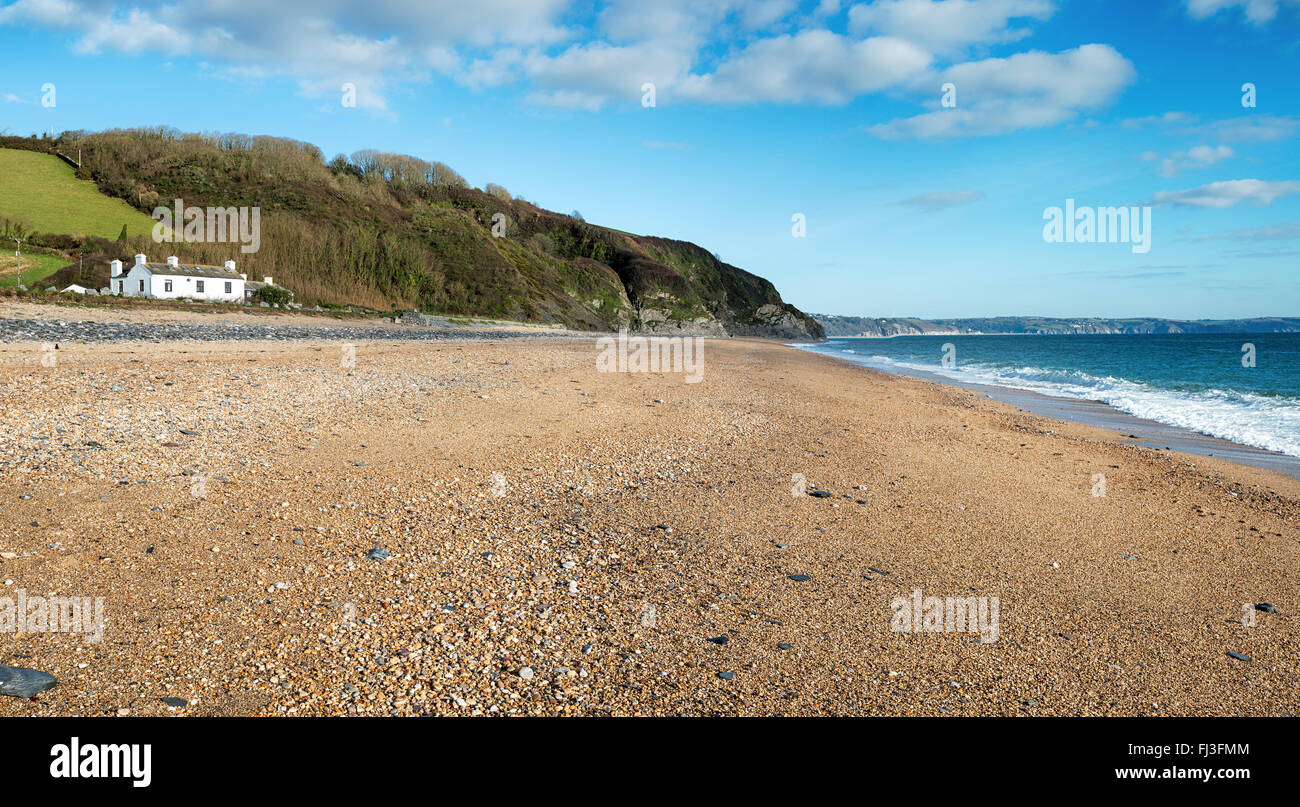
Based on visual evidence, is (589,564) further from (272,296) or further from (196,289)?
(196,289)

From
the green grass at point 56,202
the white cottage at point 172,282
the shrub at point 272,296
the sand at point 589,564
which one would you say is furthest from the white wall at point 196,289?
the sand at point 589,564

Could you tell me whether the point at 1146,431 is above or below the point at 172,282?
below

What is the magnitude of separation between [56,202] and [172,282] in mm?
30346

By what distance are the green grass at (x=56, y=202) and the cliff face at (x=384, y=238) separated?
2.44 m

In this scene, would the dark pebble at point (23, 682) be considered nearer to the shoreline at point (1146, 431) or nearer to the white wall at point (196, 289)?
the shoreline at point (1146, 431)

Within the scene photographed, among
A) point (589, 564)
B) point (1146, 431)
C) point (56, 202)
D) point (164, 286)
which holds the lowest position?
point (589, 564)

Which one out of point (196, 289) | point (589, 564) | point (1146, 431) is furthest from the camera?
point (196, 289)

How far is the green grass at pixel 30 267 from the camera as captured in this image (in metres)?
41.0

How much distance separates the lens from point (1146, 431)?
16453 millimetres

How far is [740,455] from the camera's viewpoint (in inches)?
407

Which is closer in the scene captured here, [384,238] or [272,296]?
[272,296]

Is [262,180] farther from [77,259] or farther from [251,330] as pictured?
[251,330]

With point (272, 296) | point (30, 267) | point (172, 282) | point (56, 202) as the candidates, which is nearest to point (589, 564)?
point (272, 296)
